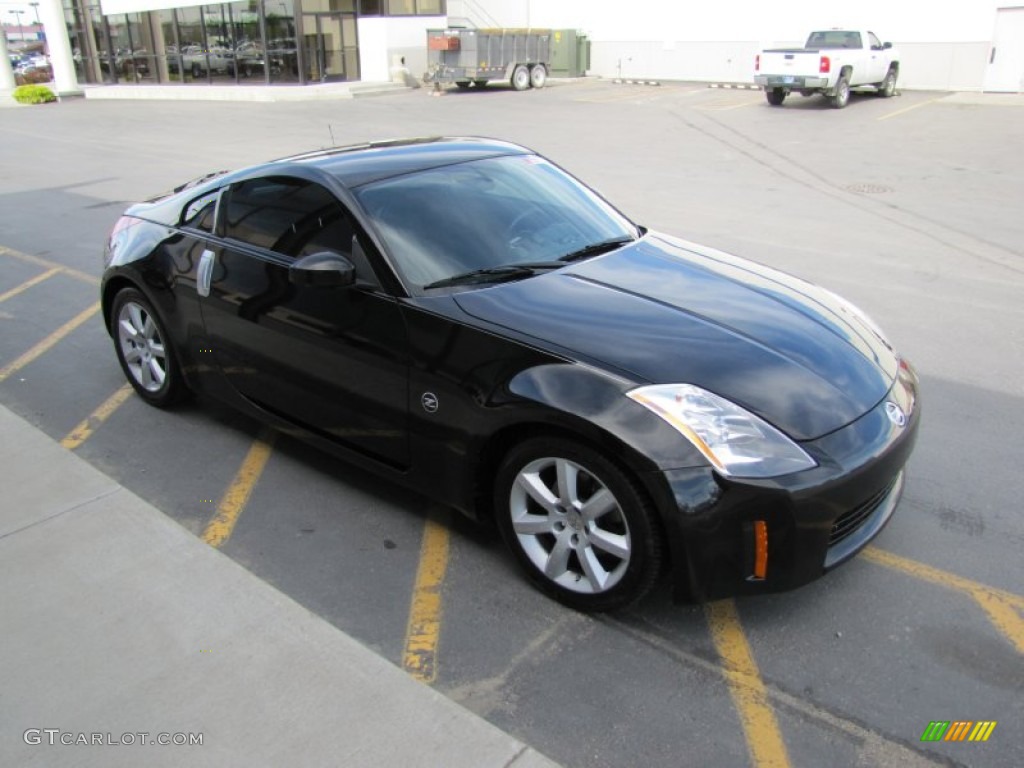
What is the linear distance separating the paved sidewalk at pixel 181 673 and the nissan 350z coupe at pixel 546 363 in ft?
2.52

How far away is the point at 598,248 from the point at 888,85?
943 inches

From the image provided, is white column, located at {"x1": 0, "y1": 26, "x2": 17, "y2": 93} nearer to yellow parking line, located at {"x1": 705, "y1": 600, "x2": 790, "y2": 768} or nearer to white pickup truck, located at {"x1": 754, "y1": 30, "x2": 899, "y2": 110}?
white pickup truck, located at {"x1": 754, "y1": 30, "x2": 899, "y2": 110}

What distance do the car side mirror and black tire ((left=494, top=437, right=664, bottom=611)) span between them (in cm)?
105

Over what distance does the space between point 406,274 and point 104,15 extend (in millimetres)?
43179

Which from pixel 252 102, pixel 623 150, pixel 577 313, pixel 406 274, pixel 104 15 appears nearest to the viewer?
pixel 577 313

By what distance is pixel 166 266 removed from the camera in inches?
183

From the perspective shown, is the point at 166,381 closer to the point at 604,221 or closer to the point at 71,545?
the point at 71,545

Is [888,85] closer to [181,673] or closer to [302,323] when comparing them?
[302,323]

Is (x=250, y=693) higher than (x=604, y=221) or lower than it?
lower

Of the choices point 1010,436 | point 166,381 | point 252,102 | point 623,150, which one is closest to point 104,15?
point 252,102

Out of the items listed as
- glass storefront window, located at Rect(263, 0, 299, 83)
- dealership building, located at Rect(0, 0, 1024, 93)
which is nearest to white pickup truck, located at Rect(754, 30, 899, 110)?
dealership building, located at Rect(0, 0, 1024, 93)

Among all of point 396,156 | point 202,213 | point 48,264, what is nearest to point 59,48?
point 48,264

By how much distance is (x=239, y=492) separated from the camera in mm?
4145

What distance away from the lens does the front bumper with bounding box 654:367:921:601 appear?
2.76 meters
